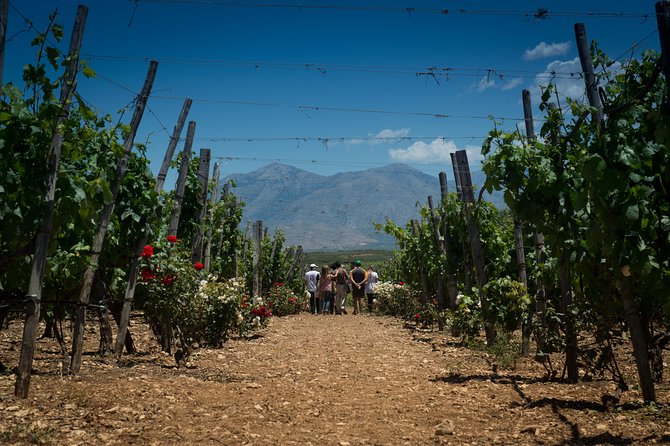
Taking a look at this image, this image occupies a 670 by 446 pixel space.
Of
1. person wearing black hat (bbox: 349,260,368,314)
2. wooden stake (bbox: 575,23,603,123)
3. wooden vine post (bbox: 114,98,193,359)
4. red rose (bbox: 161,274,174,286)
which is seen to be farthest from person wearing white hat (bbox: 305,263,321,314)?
wooden stake (bbox: 575,23,603,123)

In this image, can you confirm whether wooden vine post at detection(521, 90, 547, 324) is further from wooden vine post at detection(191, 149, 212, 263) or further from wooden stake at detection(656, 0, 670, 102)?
wooden vine post at detection(191, 149, 212, 263)

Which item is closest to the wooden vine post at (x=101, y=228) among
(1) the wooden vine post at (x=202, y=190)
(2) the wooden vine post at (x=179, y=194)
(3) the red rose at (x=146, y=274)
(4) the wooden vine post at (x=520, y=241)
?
(3) the red rose at (x=146, y=274)

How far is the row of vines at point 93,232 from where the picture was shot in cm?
534

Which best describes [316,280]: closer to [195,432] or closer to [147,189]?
[147,189]

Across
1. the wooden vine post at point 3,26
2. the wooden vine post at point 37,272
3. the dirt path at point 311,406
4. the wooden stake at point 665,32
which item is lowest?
the dirt path at point 311,406

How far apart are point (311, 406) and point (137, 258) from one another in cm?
335

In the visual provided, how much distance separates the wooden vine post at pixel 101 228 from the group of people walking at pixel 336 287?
597 inches

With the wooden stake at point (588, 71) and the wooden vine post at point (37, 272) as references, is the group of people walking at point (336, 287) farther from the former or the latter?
the wooden vine post at point (37, 272)

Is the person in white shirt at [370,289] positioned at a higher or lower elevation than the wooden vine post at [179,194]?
lower

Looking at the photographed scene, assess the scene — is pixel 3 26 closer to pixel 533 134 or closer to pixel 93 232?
pixel 93 232

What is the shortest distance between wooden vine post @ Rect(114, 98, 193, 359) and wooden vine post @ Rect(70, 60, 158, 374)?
1072 millimetres

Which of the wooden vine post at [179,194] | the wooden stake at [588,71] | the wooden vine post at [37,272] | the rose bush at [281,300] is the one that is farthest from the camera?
the rose bush at [281,300]

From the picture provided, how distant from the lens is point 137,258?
26.2 feet

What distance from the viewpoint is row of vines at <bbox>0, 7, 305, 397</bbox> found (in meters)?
5.34
